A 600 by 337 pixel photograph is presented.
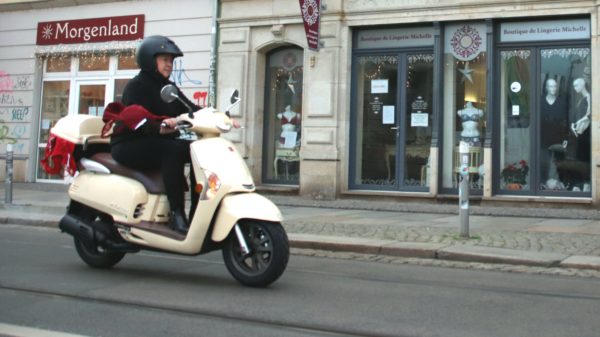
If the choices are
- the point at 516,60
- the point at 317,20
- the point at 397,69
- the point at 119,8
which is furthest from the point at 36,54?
the point at 516,60

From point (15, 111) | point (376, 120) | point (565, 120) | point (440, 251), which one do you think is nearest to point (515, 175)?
point (565, 120)

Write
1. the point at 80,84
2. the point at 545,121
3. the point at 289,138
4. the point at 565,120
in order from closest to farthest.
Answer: the point at 565,120 < the point at 545,121 < the point at 289,138 < the point at 80,84

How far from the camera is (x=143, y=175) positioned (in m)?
5.86

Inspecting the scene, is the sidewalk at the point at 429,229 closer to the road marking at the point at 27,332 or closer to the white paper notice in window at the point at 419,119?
the white paper notice in window at the point at 419,119

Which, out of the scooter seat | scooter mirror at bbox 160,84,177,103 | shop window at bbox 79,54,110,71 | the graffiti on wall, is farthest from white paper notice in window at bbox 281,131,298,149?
scooter mirror at bbox 160,84,177,103

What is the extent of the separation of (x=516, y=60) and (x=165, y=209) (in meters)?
9.60

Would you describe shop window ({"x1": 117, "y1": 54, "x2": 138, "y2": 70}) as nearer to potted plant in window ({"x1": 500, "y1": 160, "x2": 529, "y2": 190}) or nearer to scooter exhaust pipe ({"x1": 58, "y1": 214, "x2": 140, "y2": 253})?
potted plant in window ({"x1": 500, "y1": 160, "x2": 529, "y2": 190})

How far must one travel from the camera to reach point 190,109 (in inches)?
224

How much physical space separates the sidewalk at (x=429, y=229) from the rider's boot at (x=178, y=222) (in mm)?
2941

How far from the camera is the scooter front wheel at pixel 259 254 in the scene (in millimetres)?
5125

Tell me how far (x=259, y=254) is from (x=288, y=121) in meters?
10.2

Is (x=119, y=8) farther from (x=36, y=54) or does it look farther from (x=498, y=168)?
(x=498, y=168)

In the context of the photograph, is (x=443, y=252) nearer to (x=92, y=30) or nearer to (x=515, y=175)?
(x=515, y=175)

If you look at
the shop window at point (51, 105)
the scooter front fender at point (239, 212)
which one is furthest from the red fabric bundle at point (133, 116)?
the shop window at point (51, 105)
